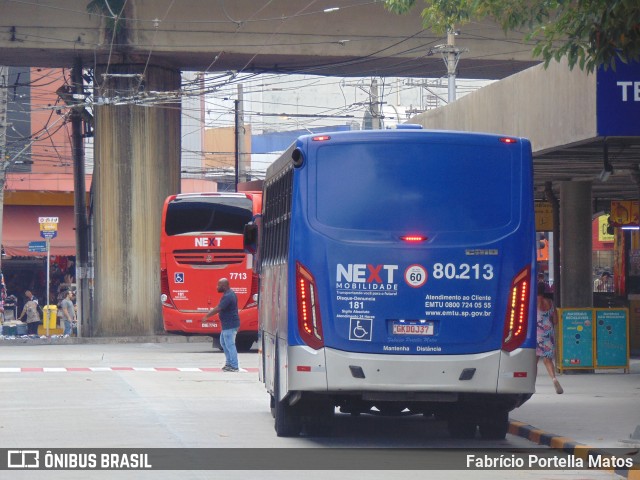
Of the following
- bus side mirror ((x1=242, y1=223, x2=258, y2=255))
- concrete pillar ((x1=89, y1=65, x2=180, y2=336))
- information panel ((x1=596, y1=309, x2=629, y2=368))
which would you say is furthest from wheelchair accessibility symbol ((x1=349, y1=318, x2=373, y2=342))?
concrete pillar ((x1=89, y1=65, x2=180, y2=336))

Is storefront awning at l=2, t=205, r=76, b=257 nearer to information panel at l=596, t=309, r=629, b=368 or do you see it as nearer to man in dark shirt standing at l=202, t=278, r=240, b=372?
man in dark shirt standing at l=202, t=278, r=240, b=372

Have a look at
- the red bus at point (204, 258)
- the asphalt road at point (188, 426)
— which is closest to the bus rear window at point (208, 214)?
the red bus at point (204, 258)

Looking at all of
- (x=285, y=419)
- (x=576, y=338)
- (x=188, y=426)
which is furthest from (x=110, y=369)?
(x=285, y=419)

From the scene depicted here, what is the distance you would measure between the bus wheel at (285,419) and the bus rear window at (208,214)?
59.4 feet

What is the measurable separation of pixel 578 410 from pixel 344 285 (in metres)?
5.46

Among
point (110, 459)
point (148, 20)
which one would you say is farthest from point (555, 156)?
point (148, 20)

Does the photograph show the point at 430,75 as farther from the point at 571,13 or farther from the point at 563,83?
the point at 571,13

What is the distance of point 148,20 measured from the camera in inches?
1433

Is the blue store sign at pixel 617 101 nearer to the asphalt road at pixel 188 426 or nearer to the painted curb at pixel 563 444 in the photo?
the painted curb at pixel 563 444

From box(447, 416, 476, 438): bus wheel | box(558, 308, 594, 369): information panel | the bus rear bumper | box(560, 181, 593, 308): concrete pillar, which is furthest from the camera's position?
box(560, 181, 593, 308): concrete pillar

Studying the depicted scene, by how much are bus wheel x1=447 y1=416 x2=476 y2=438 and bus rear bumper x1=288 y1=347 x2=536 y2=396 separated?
68.3 inches

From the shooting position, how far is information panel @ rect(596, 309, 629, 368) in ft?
75.6

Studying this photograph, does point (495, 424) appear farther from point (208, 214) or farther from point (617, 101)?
point (208, 214)

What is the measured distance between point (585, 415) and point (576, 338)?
23.2 ft
